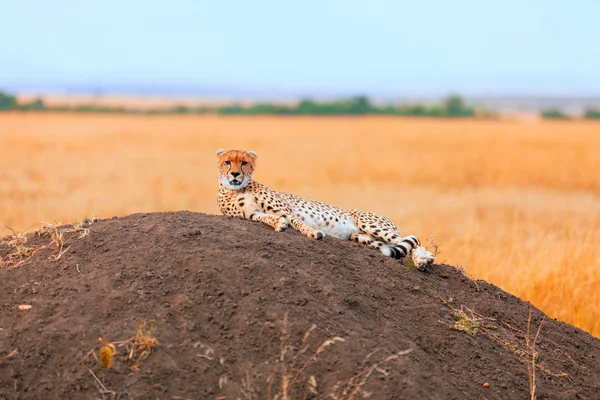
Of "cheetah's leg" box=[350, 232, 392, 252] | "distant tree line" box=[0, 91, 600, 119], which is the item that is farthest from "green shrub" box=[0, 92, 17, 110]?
"cheetah's leg" box=[350, 232, 392, 252]

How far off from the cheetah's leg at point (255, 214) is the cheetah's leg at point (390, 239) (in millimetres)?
743

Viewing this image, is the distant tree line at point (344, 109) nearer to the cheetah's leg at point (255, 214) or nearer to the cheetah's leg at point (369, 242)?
the cheetah's leg at point (255, 214)

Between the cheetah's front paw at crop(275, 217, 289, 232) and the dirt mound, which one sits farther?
the cheetah's front paw at crop(275, 217, 289, 232)

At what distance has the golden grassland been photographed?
7945 millimetres

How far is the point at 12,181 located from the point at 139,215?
1065 centimetres

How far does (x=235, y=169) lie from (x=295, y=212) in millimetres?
512

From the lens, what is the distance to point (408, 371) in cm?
400

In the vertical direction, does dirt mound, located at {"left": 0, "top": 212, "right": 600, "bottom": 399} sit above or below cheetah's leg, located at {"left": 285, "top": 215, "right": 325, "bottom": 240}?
below

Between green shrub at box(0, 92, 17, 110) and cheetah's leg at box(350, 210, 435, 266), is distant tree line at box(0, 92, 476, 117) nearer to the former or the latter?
green shrub at box(0, 92, 17, 110)

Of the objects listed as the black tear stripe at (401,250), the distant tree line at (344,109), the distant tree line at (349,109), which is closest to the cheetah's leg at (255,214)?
the black tear stripe at (401,250)

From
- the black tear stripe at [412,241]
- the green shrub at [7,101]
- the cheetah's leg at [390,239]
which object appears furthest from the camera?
the green shrub at [7,101]

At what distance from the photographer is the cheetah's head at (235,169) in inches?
232

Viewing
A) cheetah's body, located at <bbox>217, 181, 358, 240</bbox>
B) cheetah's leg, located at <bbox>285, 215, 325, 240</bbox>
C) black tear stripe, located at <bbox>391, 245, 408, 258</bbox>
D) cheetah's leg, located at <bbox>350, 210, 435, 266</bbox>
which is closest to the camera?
cheetah's leg, located at <bbox>285, 215, 325, 240</bbox>

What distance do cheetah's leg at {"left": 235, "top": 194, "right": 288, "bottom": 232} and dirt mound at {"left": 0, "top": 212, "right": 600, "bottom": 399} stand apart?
0.16m
